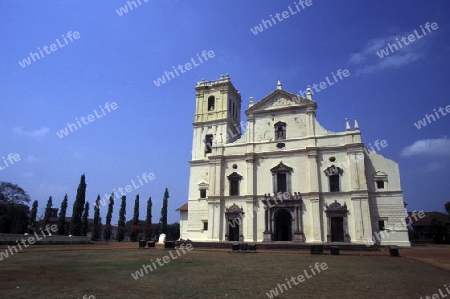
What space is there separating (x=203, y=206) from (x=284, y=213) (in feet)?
30.3

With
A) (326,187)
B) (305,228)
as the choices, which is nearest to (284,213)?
(305,228)

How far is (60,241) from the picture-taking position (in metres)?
31.0

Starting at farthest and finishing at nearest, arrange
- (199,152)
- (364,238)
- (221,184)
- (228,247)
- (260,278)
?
(199,152) → (221,184) → (364,238) → (228,247) → (260,278)

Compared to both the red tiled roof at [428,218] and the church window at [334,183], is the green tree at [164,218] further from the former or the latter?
the red tiled roof at [428,218]

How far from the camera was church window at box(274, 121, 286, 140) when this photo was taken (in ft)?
114

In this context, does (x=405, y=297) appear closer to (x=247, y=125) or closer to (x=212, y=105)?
(x=247, y=125)

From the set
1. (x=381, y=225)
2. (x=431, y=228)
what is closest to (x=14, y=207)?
(x=381, y=225)

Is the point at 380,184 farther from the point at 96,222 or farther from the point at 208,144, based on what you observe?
the point at 96,222

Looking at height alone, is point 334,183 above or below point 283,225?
above

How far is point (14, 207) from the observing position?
54344 millimetres

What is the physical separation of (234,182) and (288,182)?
19.8 ft

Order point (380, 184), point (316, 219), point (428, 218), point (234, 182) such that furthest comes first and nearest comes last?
point (428, 218) < point (234, 182) < point (380, 184) < point (316, 219)

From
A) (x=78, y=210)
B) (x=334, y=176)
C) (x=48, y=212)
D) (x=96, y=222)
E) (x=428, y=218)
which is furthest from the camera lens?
(x=428, y=218)

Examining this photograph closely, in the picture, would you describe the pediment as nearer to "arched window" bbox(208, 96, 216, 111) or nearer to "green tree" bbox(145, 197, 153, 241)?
"arched window" bbox(208, 96, 216, 111)
